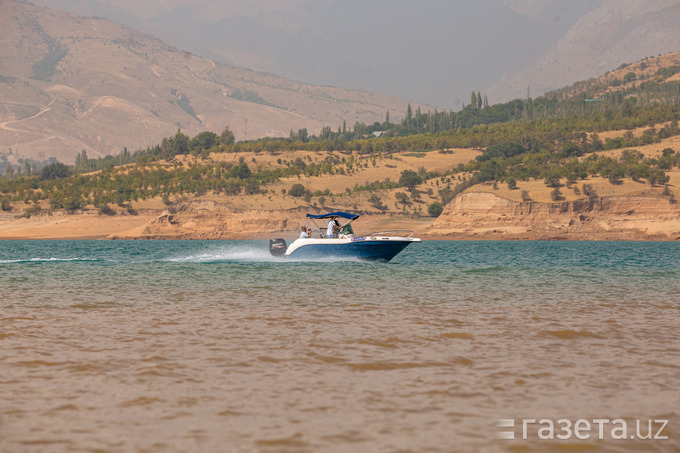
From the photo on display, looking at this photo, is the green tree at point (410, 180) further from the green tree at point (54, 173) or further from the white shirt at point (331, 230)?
the white shirt at point (331, 230)

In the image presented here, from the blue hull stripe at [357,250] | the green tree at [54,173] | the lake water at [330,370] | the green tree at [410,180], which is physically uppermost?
the green tree at [54,173]

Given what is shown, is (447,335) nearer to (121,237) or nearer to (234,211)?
(234,211)

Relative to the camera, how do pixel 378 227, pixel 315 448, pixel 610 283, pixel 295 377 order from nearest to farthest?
pixel 315 448, pixel 295 377, pixel 610 283, pixel 378 227

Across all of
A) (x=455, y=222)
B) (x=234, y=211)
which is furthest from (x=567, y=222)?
(x=234, y=211)

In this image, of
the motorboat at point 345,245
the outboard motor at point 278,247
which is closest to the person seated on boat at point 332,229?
the motorboat at point 345,245

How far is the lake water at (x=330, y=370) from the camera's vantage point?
965cm

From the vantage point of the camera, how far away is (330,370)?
43.8ft

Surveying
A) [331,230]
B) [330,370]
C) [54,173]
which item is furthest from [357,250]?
[54,173]

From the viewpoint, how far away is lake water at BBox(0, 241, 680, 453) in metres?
9.65

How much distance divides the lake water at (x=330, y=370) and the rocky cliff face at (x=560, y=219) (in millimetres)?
83686

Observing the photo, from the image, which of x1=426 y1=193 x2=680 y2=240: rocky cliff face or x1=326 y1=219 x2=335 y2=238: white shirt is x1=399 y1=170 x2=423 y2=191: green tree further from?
x1=326 y1=219 x2=335 y2=238: white shirt

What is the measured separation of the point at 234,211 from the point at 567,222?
183 ft

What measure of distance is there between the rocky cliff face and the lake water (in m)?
83.7

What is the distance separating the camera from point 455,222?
379 ft
